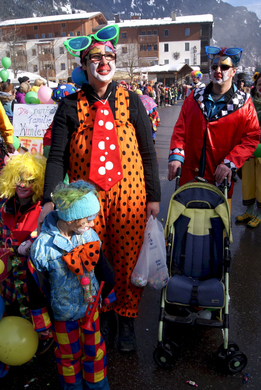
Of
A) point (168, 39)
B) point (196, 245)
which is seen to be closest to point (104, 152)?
point (196, 245)

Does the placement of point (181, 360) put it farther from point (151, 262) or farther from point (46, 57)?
point (46, 57)

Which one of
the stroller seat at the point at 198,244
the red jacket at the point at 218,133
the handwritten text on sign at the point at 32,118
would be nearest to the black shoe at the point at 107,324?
the stroller seat at the point at 198,244

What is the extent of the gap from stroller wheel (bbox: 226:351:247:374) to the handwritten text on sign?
488cm

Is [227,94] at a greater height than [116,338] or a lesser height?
greater

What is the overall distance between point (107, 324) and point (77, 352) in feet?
2.23

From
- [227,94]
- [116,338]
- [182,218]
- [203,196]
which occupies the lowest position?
[116,338]

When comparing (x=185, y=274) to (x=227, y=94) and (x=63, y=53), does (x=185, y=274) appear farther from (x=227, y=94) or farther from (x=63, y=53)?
(x=63, y=53)

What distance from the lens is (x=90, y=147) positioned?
88.6 inches

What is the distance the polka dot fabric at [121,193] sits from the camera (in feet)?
7.50

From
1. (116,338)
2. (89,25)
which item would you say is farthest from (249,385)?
(89,25)

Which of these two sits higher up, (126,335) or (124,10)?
(124,10)

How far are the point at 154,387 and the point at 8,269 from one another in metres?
1.35

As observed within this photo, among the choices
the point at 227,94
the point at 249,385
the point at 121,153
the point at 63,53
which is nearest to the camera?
the point at 249,385

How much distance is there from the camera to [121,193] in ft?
7.59
